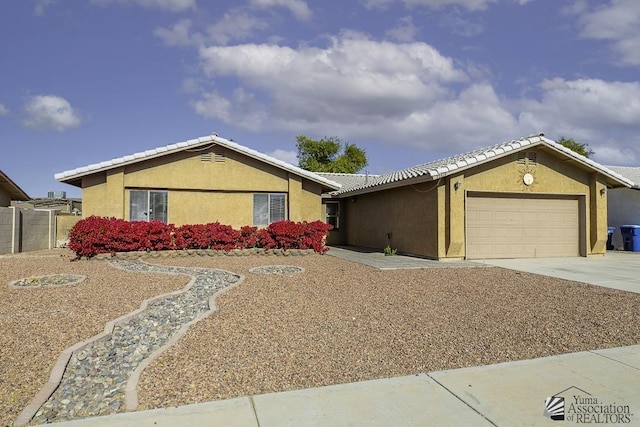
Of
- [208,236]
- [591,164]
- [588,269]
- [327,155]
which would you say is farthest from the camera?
[327,155]

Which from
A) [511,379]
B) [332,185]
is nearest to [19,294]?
[511,379]

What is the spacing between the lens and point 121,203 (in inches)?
632

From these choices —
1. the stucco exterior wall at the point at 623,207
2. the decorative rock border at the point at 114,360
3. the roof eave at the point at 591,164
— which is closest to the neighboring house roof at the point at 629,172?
the stucco exterior wall at the point at 623,207

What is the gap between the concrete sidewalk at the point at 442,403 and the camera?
11.9 ft

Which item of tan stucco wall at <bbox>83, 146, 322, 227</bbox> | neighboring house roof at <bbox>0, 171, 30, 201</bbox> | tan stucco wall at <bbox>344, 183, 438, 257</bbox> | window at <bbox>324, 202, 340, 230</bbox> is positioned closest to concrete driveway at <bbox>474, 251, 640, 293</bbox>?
tan stucco wall at <bbox>344, 183, 438, 257</bbox>

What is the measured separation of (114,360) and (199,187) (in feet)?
40.5

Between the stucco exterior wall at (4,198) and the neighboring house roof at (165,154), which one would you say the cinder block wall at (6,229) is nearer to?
the neighboring house roof at (165,154)

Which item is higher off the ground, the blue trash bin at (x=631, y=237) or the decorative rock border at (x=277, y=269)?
the blue trash bin at (x=631, y=237)

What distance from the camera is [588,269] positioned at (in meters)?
12.9

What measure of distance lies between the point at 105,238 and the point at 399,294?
390 inches

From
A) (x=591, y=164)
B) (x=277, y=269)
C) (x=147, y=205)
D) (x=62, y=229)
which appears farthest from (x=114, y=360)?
(x=62, y=229)

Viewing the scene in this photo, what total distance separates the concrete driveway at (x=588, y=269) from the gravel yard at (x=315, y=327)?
1094mm

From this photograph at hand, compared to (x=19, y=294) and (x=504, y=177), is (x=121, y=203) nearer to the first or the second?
(x=19, y=294)

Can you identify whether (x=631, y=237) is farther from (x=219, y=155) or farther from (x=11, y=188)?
(x=11, y=188)
